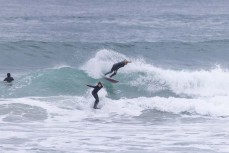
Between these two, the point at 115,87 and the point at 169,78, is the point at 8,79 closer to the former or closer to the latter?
the point at 115,87

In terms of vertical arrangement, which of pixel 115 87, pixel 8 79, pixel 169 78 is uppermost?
pixel 169 78

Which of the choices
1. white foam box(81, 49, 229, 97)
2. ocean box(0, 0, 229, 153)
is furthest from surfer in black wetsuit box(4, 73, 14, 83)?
white foam box(81, 49, 229, 97)

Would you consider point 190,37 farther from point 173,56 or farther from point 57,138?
point 57,138

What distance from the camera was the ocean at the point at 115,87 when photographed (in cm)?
2136

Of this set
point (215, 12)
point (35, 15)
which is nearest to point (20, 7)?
point (35, 15)

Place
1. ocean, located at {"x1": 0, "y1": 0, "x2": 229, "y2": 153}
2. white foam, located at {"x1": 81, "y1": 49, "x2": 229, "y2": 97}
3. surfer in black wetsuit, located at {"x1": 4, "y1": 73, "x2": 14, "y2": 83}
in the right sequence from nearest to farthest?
1. ocean, located at {"x1": 0, "y1": 0, "x2": 229, "y2": 153}
2. surfer in black wetsuit, located at {"x1": 4, "y1": 73, "x2": 14, "y2": 83}
3. white foam, located at {"x1": 81, "y1": 49, "x2": 229, "y2": 97}

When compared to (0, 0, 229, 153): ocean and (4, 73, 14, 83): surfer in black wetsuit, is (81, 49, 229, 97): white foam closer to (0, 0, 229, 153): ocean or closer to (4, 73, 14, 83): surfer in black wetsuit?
(0, 0, 229, 153): ocean

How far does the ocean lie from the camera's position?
21359mm

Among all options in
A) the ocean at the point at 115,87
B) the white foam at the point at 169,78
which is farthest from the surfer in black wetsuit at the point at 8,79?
the white foam at the point at 169,78

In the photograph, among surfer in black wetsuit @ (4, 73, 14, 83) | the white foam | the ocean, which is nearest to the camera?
the ocean

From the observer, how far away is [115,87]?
31.0 m

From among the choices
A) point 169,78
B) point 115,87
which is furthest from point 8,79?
point 169,78

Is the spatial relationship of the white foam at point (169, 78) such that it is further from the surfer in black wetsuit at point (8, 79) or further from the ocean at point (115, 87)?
the surfer in black wetsuit at point (8, 79)

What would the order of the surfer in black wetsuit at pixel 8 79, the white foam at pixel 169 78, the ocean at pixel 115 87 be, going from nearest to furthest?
the ocean at pixel 115 87
the surfer in black wetsuit at pixel 8 79
the white foam at pixel 169 78
